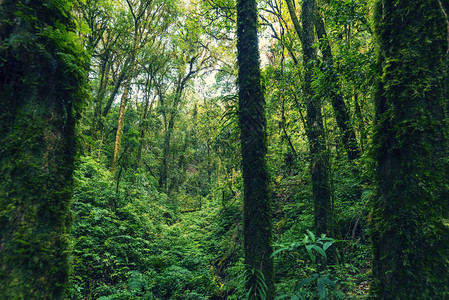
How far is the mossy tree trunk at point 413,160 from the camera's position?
4.09 ft

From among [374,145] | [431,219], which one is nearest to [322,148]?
[374,145]

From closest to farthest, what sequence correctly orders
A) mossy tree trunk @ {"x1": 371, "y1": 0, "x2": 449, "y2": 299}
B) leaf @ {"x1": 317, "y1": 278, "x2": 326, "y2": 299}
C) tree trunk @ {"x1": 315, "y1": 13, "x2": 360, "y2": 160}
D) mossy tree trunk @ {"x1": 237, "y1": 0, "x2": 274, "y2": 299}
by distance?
mossy tree trunk @ {"x1": 371, "y1": 0, "x2": 449, "y2": 299} < leaf @ {"x1": 317, "y1": 278, "x2": 326, "y2": 299} < mossy tree trunk @ {"x1": 237, "y1": 0, "x2": 274, "y2": 299} < tree trunk @ {"x1": 315, "y1": 13, "x2": 360, "y2": 160}

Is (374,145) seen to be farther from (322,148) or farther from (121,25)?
(121,25)

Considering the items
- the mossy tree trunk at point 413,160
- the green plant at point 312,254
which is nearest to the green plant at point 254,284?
the green plant at point 312,254

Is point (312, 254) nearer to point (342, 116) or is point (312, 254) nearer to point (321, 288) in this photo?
point (321, 288)

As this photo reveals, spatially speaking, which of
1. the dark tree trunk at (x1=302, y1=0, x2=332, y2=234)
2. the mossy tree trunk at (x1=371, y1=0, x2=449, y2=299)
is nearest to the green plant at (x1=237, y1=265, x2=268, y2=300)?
the mossy tree trunk at (x1=371, y1=0, x2=449, y2=299)

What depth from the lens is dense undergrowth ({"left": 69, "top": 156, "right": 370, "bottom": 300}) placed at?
15.1ft

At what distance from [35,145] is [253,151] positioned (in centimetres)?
277

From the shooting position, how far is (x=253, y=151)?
140 inches

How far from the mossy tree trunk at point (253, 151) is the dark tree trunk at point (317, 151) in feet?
5.85

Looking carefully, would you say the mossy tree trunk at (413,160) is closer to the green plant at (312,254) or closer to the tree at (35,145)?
the green plant at (312,254)

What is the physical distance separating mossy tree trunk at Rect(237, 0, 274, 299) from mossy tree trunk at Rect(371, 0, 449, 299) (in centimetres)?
185

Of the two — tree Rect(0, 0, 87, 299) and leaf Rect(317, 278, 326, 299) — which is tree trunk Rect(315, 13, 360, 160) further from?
tree Rect(0, 0, 87, 299)

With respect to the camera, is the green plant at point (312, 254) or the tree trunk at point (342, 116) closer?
the green plant at point (312, 254)
